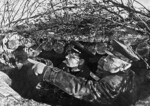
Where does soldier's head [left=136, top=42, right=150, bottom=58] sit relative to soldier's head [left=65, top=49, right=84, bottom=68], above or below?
above

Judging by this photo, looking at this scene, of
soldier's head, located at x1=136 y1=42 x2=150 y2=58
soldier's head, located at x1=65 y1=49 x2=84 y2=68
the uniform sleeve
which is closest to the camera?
the uniform sleeve

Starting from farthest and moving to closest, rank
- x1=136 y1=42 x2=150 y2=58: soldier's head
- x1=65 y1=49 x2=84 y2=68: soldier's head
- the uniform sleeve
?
x1=65 y1=49 x2=84 y2=68: soldier's head
x1=136 y1=42 x2=150 y2=58: soldier's head
the uniform sleeve

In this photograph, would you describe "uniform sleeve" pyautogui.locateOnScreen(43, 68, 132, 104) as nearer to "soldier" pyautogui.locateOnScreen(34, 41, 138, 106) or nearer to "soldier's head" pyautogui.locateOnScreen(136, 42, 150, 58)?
"soldier" pyautogui.locateOnScreen(34, 41, 138, 106)

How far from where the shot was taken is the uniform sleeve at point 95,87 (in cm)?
270

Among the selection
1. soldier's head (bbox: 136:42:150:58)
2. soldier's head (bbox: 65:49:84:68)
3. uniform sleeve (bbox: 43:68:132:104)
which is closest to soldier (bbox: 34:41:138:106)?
uniform sleeve (bbox: 43:68:132:104)

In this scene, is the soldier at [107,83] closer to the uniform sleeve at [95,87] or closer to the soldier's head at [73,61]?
the uniform sleeve at [95,87]

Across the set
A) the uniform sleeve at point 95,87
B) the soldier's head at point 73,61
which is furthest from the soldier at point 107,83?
the soldier's head at point 73,61

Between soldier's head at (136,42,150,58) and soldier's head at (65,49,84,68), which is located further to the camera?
soldier's head at (65,49,84,68)

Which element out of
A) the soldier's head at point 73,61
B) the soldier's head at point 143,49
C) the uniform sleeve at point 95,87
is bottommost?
the uniform sleeve at point 95,87

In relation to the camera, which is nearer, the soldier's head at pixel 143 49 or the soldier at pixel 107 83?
the soldier at pixel 107 83

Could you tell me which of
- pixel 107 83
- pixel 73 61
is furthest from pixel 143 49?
pixel 73 61

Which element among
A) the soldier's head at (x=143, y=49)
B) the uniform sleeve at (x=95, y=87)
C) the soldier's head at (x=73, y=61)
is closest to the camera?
the uniform sleeve at (x=95, y=87)

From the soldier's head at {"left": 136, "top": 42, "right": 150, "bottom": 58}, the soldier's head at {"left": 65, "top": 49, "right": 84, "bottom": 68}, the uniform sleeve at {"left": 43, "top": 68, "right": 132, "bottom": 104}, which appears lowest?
the uniform sleeve at {"left": 43, "top": 68, "right": 132, "bottom": 104}

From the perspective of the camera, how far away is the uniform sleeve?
8.84 ft
